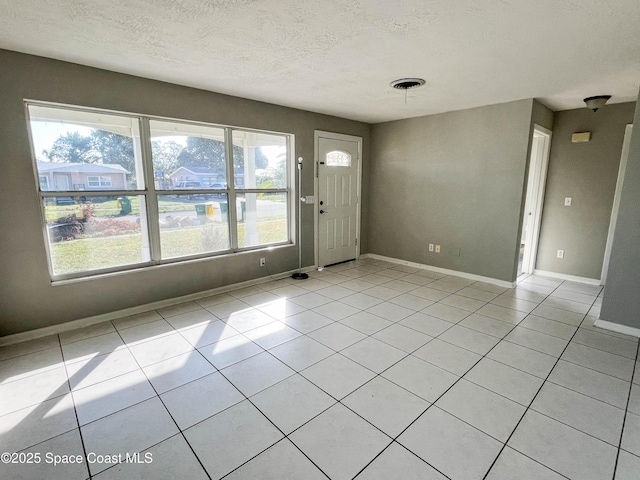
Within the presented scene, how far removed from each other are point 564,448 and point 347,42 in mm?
2835

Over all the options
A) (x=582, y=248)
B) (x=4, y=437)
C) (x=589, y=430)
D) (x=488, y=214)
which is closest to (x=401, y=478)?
(x=589, y=430)

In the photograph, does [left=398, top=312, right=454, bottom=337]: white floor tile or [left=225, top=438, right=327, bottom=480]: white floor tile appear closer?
[left=225, top=438, right=327, bottom=480]: white floor tile

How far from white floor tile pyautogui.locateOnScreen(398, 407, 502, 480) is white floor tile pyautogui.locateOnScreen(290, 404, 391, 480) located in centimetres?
18

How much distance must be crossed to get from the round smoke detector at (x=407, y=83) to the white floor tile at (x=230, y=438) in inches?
123

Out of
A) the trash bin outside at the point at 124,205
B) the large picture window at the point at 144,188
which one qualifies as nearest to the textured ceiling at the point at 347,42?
the large picture window at the point at 144,188

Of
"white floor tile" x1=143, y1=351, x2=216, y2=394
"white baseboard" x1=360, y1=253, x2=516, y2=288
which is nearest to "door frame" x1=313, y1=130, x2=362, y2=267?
"white baseboard" x1=360, y1=253, x2=516, y2=288

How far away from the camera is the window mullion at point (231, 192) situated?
149 inches

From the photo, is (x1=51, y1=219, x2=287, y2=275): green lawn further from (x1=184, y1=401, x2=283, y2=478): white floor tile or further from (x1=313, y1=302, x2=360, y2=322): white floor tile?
(x1=184, y1=401, x2=283, y2=478): white floor tile

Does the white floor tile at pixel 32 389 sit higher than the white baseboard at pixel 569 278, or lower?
lower

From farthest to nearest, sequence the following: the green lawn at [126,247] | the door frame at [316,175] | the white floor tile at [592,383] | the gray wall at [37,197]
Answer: the door frame at [316,175] → the green lawn at [126,247] → the gray wall at [37,197] → the white floor tile at [592,383]

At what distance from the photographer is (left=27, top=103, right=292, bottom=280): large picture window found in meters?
2.78

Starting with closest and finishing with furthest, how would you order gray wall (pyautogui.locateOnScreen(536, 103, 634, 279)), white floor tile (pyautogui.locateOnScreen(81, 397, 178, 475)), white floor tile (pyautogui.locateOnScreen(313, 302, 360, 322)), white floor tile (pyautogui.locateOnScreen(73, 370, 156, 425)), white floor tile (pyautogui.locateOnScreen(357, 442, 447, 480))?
white floor tile (pyautogui.locateOnScreen(357, 442, 447, 480)) → white floor tile (pyautogui.locateOnScreen(81, 397, 178, 475)) → white floor tile (pyautogui.locateOnScreen(73, 370, 156, 425)) → white floor tile (pyautogui.locateOnScreen(313, 302, 360, 322)) → gray wall (pyautogui.locateOnScreen(536, 103, 634, 279))

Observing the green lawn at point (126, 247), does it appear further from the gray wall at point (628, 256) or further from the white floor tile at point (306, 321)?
the gray wall at point (628, 256)

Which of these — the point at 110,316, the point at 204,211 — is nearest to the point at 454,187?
the point at 204,211
